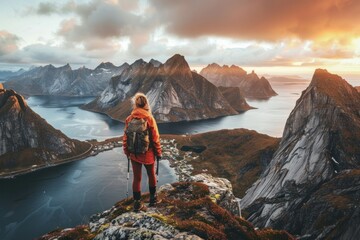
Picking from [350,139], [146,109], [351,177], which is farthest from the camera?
[350,139]

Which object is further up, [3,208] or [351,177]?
[351,177]

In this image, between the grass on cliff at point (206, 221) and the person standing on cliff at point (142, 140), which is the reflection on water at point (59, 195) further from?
the person standing on cliff at point (142, 140)

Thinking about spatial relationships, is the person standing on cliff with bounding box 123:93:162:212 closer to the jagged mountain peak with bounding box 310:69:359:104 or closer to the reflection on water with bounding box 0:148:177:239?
the jagged mountain peak with bounding box 310:69:359:104

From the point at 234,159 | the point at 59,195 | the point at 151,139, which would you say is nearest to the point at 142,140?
the point at 151,139

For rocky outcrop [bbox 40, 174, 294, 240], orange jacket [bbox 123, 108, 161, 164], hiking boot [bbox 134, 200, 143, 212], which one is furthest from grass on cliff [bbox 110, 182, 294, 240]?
orange jacket [bbox 123, 108, 161, 164]

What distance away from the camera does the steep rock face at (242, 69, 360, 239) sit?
6481 centimetres

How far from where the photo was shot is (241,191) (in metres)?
118

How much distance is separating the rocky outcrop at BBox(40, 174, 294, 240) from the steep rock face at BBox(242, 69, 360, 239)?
4280cm

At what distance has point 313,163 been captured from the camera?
7750 centimetres

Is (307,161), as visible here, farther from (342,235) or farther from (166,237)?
(166,237)

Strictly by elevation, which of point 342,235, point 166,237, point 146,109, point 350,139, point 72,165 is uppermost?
point 146,109

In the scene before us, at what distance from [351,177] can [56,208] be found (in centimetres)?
9881

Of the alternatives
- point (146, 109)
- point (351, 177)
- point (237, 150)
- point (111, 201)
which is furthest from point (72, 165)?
point (146, 109)

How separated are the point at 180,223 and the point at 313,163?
68682mm
